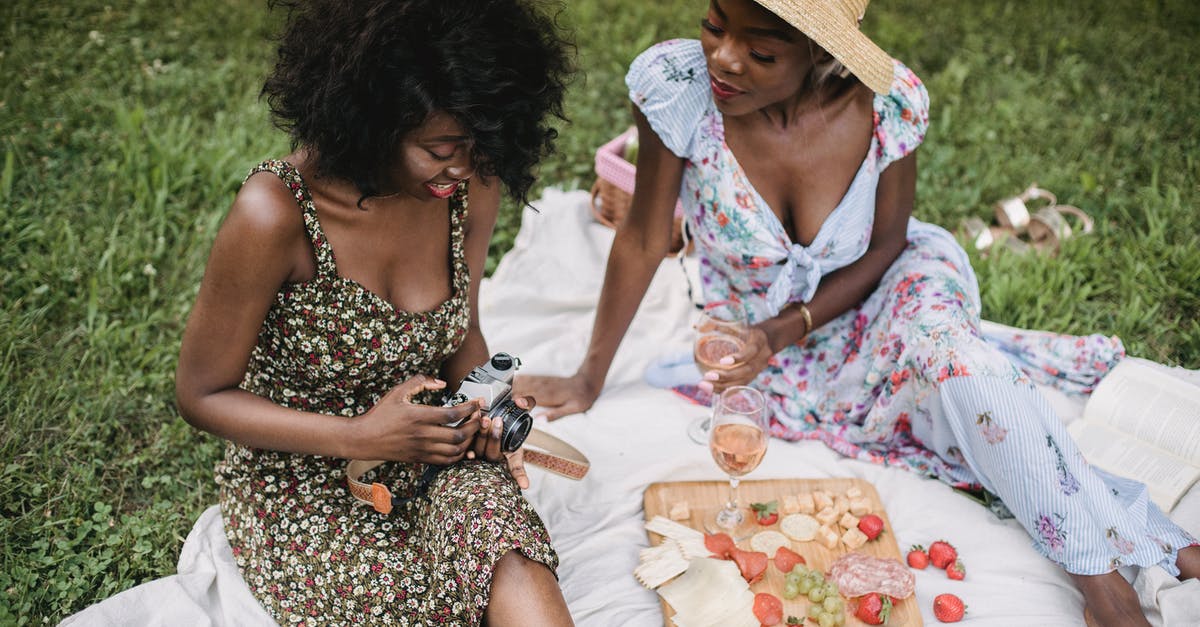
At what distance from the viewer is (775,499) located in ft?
10.4

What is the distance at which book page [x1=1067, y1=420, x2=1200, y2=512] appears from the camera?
10.4ft

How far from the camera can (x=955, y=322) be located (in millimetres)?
3000

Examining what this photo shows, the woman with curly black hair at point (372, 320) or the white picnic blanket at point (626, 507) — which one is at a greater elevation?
the woman with curly black hair at point (372, 320)

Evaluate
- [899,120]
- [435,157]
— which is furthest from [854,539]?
[435,157]

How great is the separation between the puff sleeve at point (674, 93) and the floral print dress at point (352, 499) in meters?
0.72

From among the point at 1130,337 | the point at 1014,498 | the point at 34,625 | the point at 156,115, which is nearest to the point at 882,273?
the point at 1014,498

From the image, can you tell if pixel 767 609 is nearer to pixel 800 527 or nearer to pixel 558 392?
pixel 800 527

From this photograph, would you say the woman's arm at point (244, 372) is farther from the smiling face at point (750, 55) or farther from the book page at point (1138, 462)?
the book page at point (1138, 462)

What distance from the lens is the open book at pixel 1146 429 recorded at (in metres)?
3.21

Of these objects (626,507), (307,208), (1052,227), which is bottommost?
(626,507)

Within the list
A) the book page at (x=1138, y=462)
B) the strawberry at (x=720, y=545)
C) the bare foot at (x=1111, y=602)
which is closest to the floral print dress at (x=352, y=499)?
the strawberry at (x=720, y=545)

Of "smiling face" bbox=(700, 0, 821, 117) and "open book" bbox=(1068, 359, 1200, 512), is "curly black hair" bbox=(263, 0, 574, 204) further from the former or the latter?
"open book" bbox=(1068, 359, 1200, 512)

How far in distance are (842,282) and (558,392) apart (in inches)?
40.4

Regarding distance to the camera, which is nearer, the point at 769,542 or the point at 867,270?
the point at 769,542
